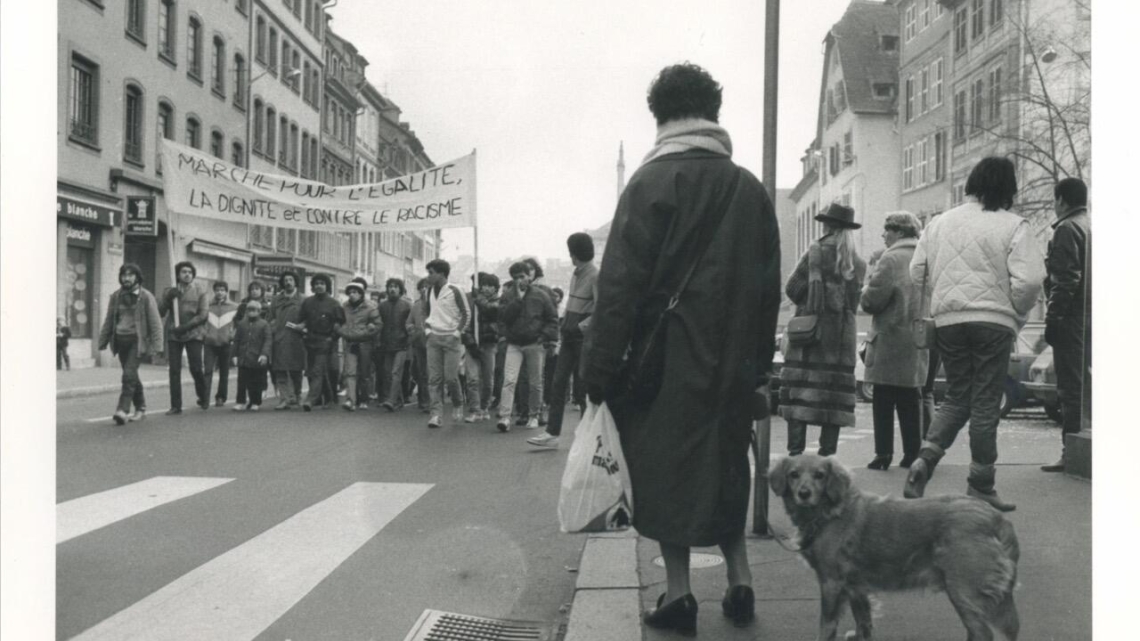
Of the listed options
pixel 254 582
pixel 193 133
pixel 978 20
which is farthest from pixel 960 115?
pixel 254 582

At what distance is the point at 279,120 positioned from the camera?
8781mm

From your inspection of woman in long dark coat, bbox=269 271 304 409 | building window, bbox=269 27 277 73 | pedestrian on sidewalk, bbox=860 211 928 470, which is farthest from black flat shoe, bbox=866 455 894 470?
Answer: woman in long dark coat, bbox=269 271 304 409

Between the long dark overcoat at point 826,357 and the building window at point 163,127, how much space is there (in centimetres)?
405

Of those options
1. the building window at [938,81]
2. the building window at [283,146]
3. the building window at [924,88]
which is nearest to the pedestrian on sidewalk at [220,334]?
the building window at [283,146]

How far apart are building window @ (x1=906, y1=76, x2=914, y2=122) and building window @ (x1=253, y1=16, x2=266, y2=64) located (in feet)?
19.9

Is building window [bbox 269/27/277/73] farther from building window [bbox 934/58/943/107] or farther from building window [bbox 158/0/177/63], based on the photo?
building window [bbox 934/58/943/107]

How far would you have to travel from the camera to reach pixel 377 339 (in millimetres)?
15406

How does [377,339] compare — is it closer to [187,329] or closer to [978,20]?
[187,329]

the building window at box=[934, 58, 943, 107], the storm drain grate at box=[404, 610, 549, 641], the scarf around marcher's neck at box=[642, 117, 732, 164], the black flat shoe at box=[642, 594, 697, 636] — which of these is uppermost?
the building window at box=[934, 58, 943, 107]

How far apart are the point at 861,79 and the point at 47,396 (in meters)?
6.89

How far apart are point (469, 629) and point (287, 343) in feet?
37.2

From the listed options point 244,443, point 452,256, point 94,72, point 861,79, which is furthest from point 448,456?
point 94,72

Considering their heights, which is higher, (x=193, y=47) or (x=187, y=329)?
(x=193, y=47)

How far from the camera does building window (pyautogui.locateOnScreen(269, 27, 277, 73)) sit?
23.9ft
